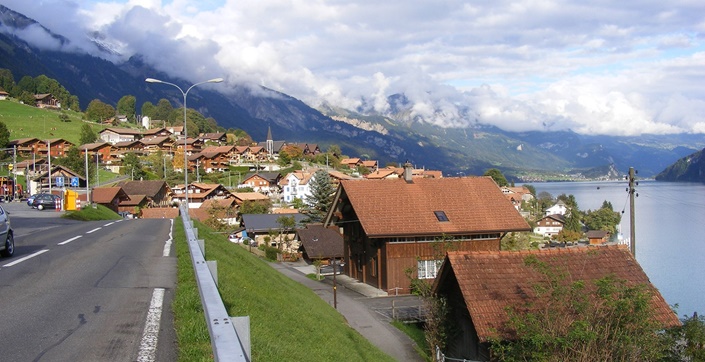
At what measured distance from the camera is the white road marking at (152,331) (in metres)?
6.45

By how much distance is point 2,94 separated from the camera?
160750 millimetres

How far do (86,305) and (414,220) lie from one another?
91.0ft

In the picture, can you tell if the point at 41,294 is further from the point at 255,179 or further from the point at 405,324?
the point at 255,179

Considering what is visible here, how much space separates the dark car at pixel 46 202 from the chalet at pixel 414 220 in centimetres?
2264

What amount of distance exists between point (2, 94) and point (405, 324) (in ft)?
538

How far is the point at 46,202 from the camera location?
4812 cm

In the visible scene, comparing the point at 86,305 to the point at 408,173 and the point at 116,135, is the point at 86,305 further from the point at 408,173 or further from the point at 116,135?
the point at 116,135

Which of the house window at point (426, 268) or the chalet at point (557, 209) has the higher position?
the house window at point (426, 268)

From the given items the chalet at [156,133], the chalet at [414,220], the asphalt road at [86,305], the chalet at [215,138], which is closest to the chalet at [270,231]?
the chalet at [414,220]

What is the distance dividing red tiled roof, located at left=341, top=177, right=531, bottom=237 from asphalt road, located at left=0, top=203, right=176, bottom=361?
2078 centimetres

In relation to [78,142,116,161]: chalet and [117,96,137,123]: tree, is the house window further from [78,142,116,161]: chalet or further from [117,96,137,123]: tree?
[117,96,137,123]: tree

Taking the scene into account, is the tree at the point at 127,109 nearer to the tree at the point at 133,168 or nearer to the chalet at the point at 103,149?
the chalet at the point at 103,149

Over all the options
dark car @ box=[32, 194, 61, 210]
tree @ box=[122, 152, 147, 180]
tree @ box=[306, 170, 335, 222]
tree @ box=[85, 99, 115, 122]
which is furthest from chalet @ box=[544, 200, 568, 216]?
tree @ box=[85, 99, 115, 122]

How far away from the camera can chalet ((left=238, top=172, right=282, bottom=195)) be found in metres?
116
